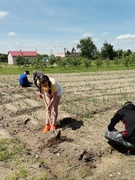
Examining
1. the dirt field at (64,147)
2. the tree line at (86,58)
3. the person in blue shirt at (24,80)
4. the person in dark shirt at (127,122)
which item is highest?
the tree line at (86,58)

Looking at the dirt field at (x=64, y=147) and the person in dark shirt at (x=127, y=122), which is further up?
the person in dark shirt at (x=127, y=122)

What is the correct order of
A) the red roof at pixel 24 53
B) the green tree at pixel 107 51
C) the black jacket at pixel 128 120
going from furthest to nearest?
the red roof at pixel 24 53 < the green tree at pixel 107 51 < the black jacket at pixel 128 120

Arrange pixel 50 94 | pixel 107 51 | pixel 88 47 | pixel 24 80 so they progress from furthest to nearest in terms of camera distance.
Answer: pixel 88 47
pixel 107 51
pixel 24 80
pixel 50 94

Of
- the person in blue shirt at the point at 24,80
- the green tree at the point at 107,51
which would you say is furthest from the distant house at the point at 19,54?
the person in blue shirt at the point at 24,80

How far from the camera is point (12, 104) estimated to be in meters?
8.89

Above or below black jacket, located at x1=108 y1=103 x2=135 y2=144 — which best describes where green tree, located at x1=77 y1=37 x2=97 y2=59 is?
above

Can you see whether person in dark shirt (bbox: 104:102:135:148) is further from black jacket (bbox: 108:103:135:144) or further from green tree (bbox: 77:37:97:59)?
green tree (bbox: 77:37:97:59)

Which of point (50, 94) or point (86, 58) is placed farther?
point (86, 58)

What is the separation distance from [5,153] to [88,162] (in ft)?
5.59

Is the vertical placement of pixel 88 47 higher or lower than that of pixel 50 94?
higher

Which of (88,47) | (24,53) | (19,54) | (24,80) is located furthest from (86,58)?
(24,53)

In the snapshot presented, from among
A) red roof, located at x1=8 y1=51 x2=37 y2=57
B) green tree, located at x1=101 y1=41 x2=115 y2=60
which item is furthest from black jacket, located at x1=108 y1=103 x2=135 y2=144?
red roof, located at x1=8 y1=51 x2=37 y2=57

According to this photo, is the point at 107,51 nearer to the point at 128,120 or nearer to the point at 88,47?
the point at 88,47

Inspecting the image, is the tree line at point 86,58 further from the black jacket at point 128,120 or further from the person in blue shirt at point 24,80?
the black jacket at point 128,120
